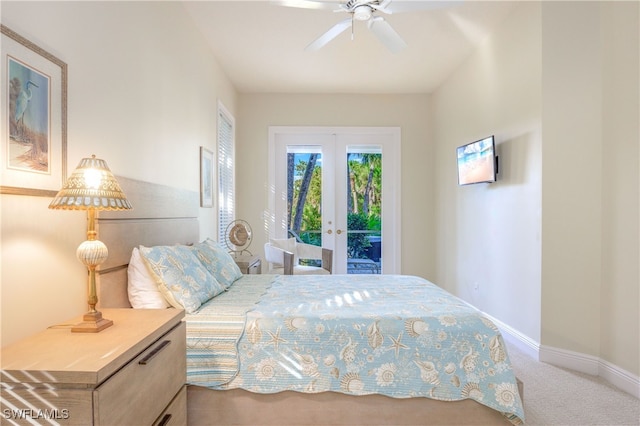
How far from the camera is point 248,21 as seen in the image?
123 inches

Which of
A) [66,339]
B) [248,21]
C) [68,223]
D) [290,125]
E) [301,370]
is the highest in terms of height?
[248,21]

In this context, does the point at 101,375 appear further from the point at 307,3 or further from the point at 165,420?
the point at 307,3

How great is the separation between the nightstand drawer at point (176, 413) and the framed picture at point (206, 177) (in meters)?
2.11

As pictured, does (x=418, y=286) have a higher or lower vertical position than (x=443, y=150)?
lower

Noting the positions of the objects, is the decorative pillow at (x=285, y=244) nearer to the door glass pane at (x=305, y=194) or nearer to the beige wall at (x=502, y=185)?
the door glass pane at (x=305, y=194)

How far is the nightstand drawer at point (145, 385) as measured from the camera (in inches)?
39.1

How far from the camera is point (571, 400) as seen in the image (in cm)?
218

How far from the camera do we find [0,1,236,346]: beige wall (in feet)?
4.25

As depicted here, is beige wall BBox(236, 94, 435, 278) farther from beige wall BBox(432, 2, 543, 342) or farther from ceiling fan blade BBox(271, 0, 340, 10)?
ceiling fan blade BBox(271, 0, 340, 10)

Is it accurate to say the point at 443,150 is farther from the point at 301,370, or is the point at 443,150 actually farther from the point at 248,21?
the point at 301,370

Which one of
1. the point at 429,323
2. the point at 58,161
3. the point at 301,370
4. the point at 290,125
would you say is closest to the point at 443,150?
the point at 290,125

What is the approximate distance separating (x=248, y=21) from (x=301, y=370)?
2.94 m

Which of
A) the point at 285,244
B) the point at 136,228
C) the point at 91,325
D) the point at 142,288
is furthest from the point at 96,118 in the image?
the point at 285,244

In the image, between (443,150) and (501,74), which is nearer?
(501,74)
